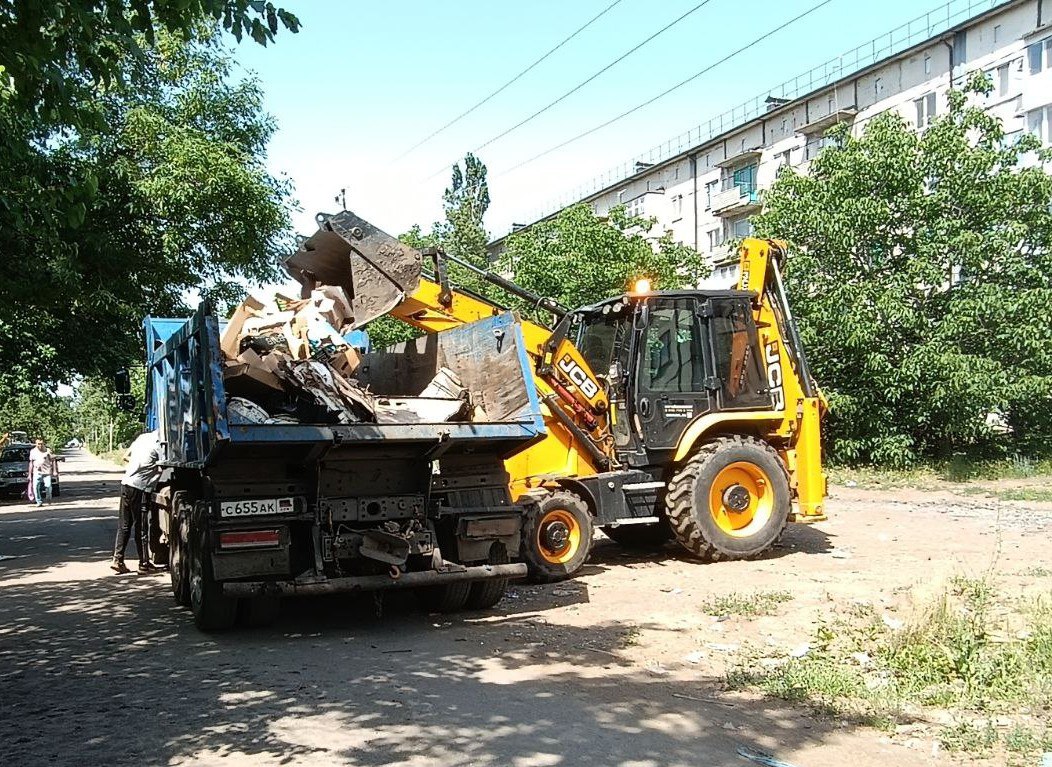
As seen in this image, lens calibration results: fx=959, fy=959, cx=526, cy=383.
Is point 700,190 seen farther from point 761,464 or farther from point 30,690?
point 30,690

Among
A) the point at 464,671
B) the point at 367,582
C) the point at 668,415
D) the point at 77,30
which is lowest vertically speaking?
the point at 464,671

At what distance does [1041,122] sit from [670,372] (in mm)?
22904

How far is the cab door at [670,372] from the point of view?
32.5 ft

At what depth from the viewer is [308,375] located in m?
7.48

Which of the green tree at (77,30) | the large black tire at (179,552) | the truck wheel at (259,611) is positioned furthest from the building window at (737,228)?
the green tree at (77,30)

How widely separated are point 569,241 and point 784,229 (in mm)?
5266

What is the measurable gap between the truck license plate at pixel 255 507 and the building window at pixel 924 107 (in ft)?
97.9

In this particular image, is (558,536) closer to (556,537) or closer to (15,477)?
(556,537)

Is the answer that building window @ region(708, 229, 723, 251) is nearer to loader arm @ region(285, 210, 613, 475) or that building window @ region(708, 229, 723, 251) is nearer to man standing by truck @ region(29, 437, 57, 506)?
man standing by truck @ region(29, 437, 57, 506)

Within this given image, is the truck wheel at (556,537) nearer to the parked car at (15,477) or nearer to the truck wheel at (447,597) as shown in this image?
the truck wheel at (447,597)

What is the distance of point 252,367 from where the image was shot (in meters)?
7.39

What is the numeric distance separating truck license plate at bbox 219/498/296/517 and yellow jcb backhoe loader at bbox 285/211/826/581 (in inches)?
102

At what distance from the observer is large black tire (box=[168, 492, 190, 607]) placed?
777 centimetres

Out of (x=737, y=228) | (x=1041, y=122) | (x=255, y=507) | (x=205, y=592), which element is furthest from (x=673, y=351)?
(x=737, y=228)
